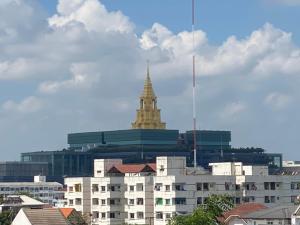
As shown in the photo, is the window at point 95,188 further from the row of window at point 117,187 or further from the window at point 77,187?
the window at point 77,187

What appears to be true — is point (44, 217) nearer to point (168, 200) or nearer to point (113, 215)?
point (168, 200)

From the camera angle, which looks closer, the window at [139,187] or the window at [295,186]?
the window at [139,187]

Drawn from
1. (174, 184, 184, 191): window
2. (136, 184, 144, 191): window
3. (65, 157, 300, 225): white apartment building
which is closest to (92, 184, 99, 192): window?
(65, 157, 300, 225): white apartment building

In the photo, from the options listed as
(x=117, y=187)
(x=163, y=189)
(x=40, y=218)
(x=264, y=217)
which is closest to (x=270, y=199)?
(x=163, y=189)

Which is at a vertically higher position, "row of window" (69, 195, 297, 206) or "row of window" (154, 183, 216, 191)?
"row of window" (154, 183, 216, 191)

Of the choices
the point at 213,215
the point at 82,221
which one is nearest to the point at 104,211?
the point at 82,221

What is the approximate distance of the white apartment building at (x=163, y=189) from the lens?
15325cm

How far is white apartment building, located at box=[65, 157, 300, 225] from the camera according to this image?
503 feet

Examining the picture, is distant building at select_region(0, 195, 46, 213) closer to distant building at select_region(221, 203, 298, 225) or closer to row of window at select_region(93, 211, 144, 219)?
row of window at select_region(93, 211, 144, 219)

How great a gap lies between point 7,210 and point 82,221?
14006mm

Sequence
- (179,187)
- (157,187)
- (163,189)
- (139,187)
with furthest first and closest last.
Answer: (139,187), (157,187), (163,189), (179,187)

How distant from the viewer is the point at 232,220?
12606 centimetres

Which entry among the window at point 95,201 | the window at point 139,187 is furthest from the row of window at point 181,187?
the window at point 95,201

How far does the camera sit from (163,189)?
153 m
